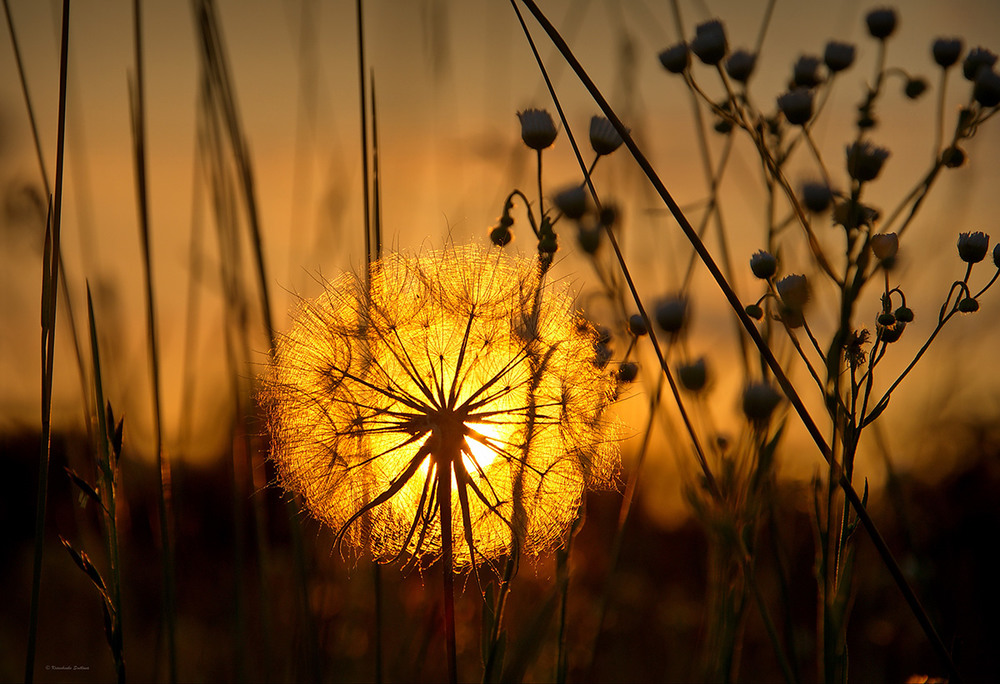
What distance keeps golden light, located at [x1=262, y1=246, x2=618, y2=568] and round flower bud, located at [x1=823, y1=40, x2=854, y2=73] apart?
0.81 metres

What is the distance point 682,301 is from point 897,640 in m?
2.25

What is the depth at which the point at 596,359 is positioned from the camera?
6.12 feet

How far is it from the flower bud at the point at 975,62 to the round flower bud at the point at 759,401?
0.94 m

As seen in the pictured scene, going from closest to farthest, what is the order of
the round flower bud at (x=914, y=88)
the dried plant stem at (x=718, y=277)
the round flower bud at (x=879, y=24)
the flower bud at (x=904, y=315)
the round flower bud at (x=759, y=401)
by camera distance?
the dried plant stem at (x=718, y=277) → the round flower bud at (x=759, y=401) → the flower bud at (x=904, y=315) → the round flower bud at (x=879, y=24) → the round flower bud at (x=914, y=88)

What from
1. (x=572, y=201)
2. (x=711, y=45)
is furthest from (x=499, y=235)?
(x=711, y=45)

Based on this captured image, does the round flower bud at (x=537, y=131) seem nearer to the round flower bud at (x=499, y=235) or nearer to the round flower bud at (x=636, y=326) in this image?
the round flower bud at (x=499, y=235)

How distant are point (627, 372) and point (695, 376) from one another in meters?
0.23

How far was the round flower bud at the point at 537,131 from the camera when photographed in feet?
5.71

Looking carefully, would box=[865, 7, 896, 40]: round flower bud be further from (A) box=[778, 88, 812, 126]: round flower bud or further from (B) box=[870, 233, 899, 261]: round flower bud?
(B) box=[870, 233, 899, 261]: round flower bud

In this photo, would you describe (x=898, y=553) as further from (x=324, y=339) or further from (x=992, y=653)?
(x=324, y=339)

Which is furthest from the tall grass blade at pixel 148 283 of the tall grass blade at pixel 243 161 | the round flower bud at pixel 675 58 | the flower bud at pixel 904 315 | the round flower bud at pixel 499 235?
the flower bud at pixel 904 315

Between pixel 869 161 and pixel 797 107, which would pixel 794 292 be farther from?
pixel 797 107

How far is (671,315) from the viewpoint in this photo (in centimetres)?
175

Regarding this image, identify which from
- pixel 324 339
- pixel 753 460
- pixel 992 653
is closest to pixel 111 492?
pixel 324 339
